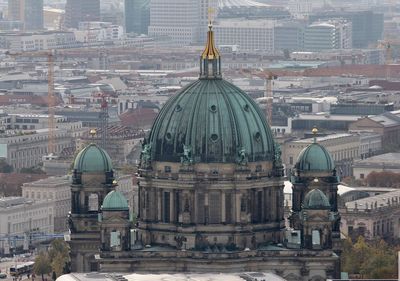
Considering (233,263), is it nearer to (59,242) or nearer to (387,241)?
(59,242)

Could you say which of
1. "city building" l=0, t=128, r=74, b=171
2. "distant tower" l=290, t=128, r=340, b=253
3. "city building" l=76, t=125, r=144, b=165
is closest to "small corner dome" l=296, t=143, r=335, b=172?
"distant tower" l=290, t=128, r=340, b=253

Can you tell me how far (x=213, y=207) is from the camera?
94625mm

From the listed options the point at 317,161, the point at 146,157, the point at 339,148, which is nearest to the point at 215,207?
the point at 146,157

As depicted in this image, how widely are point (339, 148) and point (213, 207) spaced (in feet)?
276

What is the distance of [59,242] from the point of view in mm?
125812

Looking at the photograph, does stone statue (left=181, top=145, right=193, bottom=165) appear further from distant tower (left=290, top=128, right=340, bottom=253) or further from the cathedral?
distant tower (left=290, top=128, right=340, bottom=253)

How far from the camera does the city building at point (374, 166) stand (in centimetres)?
16812

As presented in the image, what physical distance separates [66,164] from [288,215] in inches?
2729

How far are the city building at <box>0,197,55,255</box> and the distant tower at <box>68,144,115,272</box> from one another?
41.3m

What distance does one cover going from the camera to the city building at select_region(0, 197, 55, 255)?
5581 inches

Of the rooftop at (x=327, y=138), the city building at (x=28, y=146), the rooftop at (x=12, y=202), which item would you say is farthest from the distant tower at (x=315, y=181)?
the city building at (x=28, y=146)

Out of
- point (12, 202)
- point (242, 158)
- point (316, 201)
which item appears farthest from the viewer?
point (12, 202)

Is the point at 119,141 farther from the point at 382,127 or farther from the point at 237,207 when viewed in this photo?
the point at 237,207

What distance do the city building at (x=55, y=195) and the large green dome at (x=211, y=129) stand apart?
161ft
